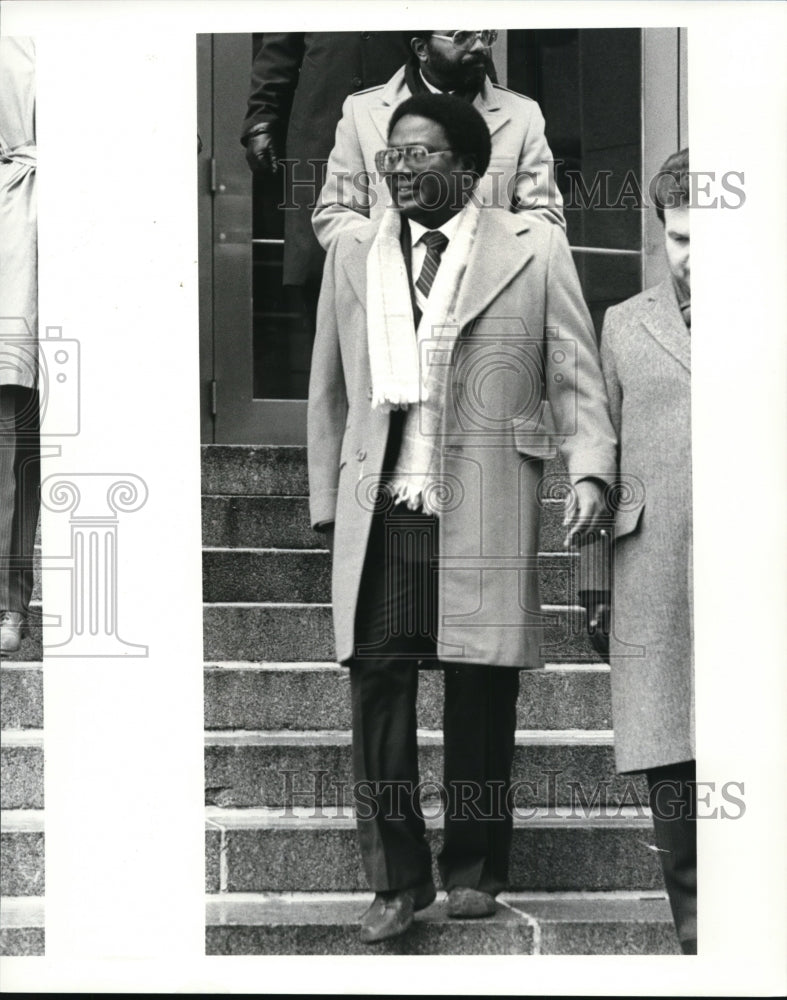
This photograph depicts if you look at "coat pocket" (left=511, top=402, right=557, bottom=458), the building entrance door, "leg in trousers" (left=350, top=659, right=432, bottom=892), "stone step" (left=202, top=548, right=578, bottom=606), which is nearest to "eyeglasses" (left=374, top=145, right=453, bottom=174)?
the building entrance door

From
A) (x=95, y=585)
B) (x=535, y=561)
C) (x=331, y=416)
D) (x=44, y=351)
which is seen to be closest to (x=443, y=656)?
(x=535, y=561)

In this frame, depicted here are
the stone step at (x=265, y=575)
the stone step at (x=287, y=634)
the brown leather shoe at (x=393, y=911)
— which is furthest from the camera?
the stone step at (x=265, y=575)

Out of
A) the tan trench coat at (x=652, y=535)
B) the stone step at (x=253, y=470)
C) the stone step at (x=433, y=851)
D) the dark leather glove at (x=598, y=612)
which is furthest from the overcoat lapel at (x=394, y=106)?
the stone step at (x=433, y=851)

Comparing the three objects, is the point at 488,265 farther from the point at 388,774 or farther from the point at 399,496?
the point at 388,774

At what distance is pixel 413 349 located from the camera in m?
4.96

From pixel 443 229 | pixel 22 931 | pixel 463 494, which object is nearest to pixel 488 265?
pixel 443 229

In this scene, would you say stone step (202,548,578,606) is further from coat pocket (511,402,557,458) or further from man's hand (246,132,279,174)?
man's hand (246,132,279,174)

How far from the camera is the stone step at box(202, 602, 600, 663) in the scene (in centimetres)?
503

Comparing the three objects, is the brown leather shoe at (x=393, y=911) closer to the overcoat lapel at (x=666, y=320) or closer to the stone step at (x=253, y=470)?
the stone step at (x=253, y=470)

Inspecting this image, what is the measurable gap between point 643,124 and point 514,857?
231 centimetres

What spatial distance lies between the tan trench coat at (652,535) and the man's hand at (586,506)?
0.07m

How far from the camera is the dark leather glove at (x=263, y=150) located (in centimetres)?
508

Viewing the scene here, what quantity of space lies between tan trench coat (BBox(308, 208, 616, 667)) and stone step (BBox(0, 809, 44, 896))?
1.14m

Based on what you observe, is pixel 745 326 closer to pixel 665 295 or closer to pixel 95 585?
pixel 665 295
